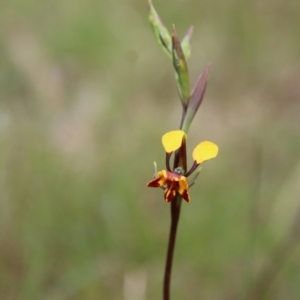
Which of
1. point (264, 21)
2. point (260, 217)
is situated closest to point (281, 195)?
point (260, 217)

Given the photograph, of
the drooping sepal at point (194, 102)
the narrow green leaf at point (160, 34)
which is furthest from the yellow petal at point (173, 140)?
the narrow green leaf at point (160, 34)

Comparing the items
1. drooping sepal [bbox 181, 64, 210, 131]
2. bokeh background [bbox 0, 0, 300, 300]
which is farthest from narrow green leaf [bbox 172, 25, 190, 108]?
bokeh background [bbox 0, 0, 300, 300]

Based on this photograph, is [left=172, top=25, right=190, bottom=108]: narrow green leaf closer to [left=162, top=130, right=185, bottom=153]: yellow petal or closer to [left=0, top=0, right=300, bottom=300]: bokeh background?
[left=162, top=130, right=185, bottom=153]: yellow petal

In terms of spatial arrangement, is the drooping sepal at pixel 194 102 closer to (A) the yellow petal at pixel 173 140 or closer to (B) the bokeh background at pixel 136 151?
(A) the yellow petal at pixel 173 140

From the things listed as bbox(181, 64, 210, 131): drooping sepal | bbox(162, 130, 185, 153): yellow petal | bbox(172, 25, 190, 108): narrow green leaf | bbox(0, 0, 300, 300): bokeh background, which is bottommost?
bbox(162, 130, 185, 153): yellow petal

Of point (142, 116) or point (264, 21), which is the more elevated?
point (264, 21)

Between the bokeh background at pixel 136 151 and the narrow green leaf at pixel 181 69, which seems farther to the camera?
the bokeh background at pixel 136 151

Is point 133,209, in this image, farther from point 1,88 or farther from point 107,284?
point 1,88
